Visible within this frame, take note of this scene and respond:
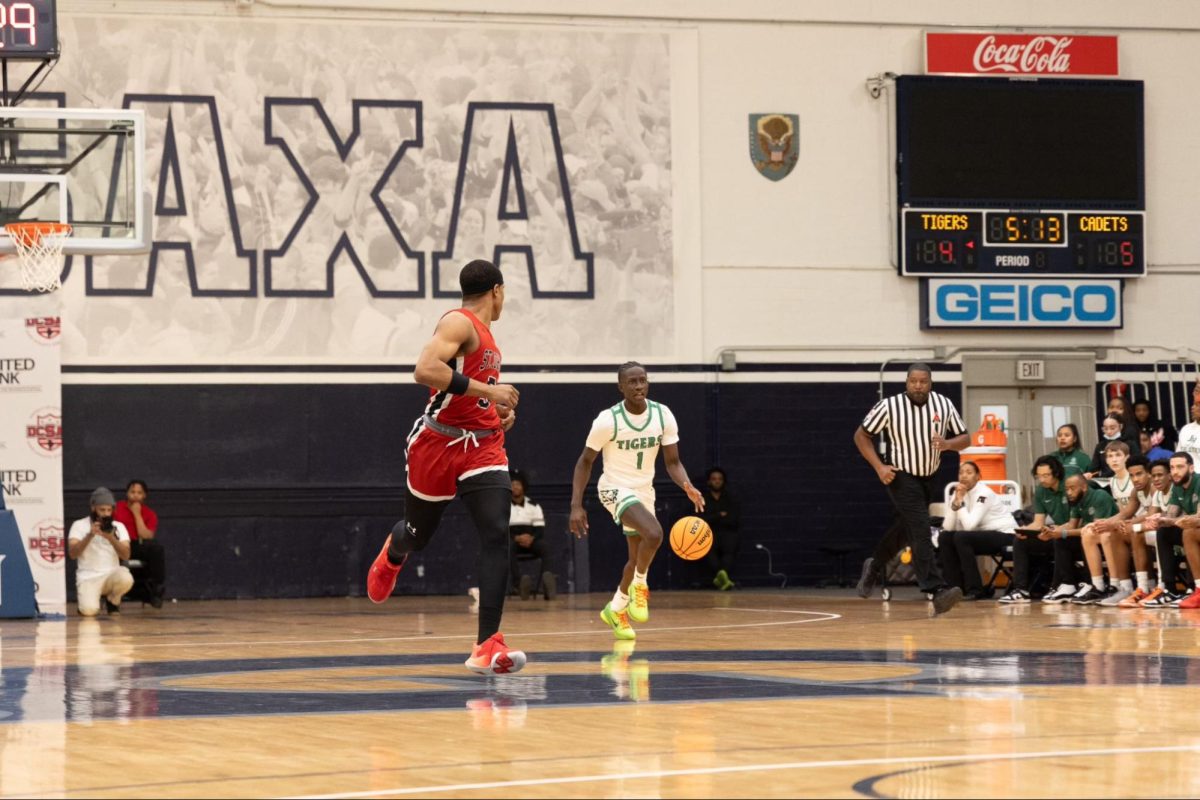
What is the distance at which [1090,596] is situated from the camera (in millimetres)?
17125

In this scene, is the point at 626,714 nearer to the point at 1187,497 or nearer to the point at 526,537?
the point at 1187,497

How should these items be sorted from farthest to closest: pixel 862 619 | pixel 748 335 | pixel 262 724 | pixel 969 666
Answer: pixel 748 335 → pixel 862 619 → pixel 969 666 → pixel 262 724

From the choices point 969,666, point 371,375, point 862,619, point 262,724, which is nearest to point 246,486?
point 371,375

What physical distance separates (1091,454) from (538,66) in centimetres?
812

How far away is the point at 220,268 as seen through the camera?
21.6m

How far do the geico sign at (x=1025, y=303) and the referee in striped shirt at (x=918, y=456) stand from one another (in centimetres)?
807

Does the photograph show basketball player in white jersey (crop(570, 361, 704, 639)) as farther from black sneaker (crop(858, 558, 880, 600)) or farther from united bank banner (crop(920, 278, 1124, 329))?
united bank banner (crop(920, 278, 1124, 329))

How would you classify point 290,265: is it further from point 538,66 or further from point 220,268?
point 538,66

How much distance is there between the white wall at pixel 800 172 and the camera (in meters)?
22.8

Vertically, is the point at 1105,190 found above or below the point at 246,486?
above

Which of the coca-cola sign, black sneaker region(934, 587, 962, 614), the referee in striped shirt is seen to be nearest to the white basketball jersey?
the referee in striped shirt

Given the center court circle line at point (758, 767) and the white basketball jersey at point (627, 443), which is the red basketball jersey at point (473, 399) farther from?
the white basketball jersey at point (627, 443)

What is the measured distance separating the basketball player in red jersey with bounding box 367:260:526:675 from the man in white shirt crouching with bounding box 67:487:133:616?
390 inches

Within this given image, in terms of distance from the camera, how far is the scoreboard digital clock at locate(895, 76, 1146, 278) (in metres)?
22.7
